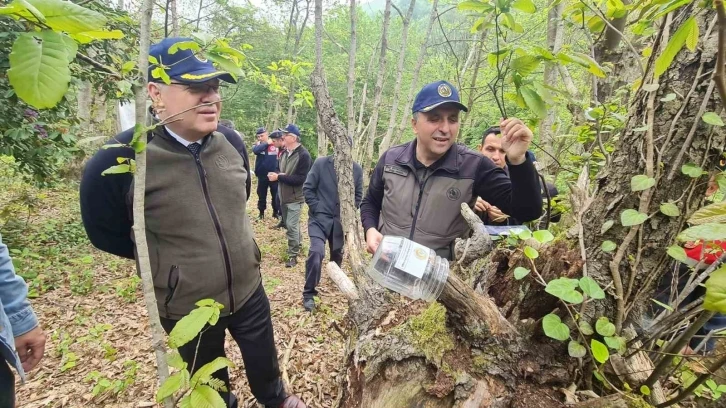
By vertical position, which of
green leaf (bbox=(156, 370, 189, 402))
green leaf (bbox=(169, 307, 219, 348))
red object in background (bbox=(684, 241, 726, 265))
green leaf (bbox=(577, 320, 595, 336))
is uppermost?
red object in background (bbox=(684, 241, 726, 265))

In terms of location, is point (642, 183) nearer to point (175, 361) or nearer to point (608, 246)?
point (608, 246)

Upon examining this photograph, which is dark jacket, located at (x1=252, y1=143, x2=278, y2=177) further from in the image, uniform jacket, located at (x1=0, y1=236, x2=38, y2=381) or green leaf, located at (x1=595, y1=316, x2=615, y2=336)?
green leaf, located at (x1=595, y1=316, x2=615, y2=336)

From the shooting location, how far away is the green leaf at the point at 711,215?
70 centimetres

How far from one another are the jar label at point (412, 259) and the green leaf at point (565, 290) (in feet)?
1.51

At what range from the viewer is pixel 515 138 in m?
1.78

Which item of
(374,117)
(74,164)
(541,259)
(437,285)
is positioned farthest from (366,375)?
(74,164)

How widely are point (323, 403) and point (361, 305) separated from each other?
133cm

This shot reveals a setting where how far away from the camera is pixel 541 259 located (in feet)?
4.54

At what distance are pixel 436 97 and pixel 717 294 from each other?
199 centimetres

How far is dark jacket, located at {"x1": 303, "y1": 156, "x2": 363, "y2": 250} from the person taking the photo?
4797 mm

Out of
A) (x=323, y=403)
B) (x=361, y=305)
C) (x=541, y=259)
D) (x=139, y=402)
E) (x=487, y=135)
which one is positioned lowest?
(x=139, y=402)

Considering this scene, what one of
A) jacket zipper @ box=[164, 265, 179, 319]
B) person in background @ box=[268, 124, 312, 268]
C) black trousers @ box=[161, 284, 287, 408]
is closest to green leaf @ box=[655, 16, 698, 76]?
jacket zipper @ box=[164, 265, 179, 319]

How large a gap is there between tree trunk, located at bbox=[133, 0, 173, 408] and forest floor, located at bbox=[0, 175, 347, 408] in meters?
1.63

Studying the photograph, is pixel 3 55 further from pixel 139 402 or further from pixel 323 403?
pixel 323 403
